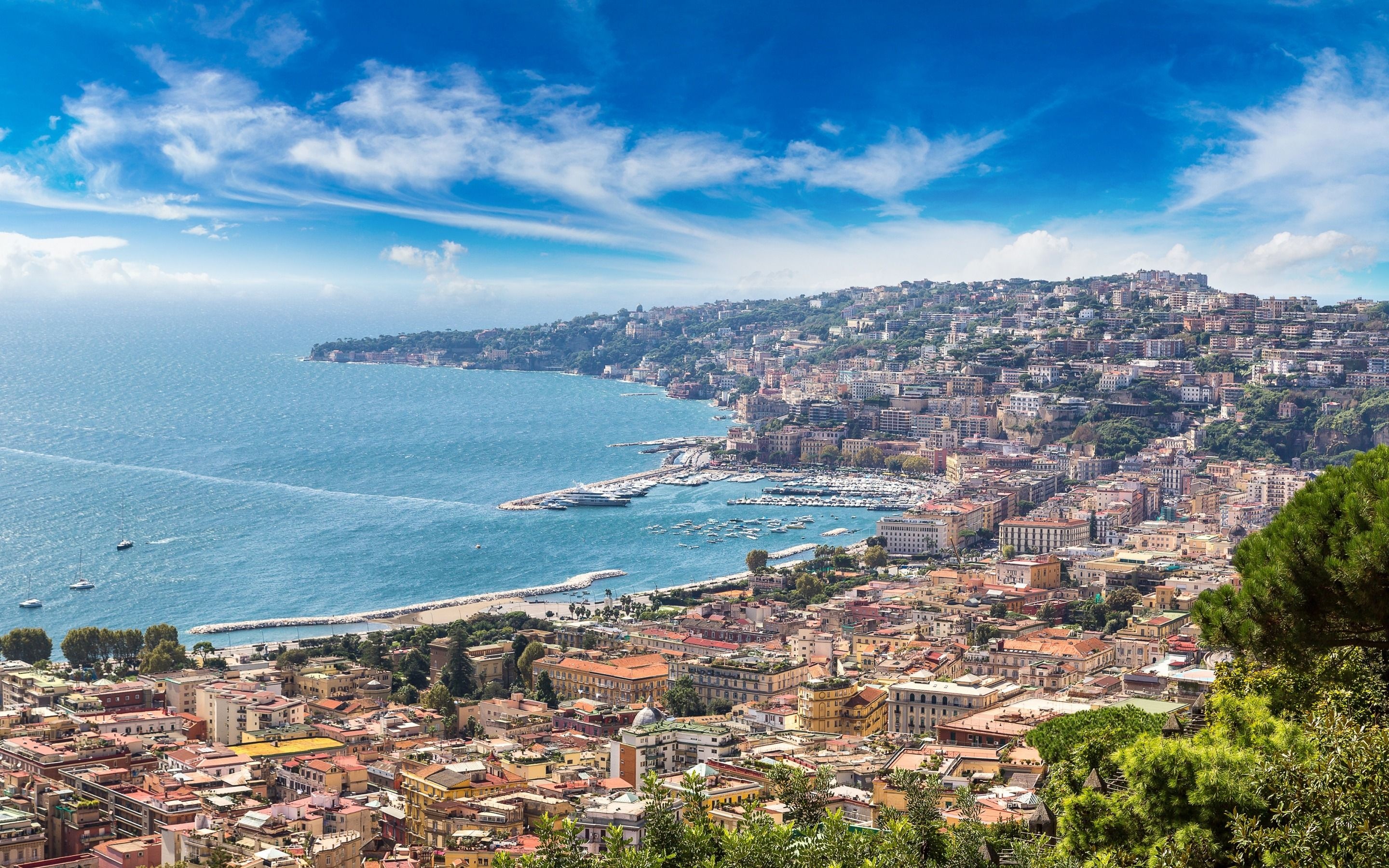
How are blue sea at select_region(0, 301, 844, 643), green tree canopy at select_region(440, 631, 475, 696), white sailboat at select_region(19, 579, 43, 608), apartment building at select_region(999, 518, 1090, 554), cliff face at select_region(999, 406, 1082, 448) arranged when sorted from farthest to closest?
cliff face at select_region(999, 406, 1082, 448), apartment building at select_region(999, 518, 1090, 554), blue sea at select_region(0, 301, 844, 643), white sailboat at select_region(19, 579, 43, 608), green tree canopy at select_region(440, 631, 475, 696)

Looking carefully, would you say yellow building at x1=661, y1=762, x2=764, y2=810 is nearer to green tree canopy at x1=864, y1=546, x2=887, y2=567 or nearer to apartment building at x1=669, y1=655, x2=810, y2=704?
apartment building at x1=669, y1=655, x2=810, y2=704

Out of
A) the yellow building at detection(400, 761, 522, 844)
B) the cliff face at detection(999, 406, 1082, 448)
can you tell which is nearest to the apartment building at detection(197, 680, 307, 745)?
the yellow building at detection(400, 761, 522, 844)

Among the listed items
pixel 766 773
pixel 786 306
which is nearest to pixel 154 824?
pixel 766 773

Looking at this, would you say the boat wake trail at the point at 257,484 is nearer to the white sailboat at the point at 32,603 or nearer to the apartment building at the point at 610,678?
the white sailboat at the point at 32,603

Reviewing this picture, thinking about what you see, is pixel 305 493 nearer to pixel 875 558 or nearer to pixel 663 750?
pixel 875 558

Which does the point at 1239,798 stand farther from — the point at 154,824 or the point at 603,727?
the point at 603,727

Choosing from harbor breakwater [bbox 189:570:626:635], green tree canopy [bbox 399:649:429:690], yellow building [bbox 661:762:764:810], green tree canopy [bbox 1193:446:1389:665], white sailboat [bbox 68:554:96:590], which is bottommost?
green tree canopy [bbox 399:649:429:690]

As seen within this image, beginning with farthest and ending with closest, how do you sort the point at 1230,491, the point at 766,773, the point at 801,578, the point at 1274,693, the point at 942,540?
1. the point at 1230,491
2. the point at 942,540
3. the point at 801,578
4. the point at 766,773
5. the point at 1274,693
